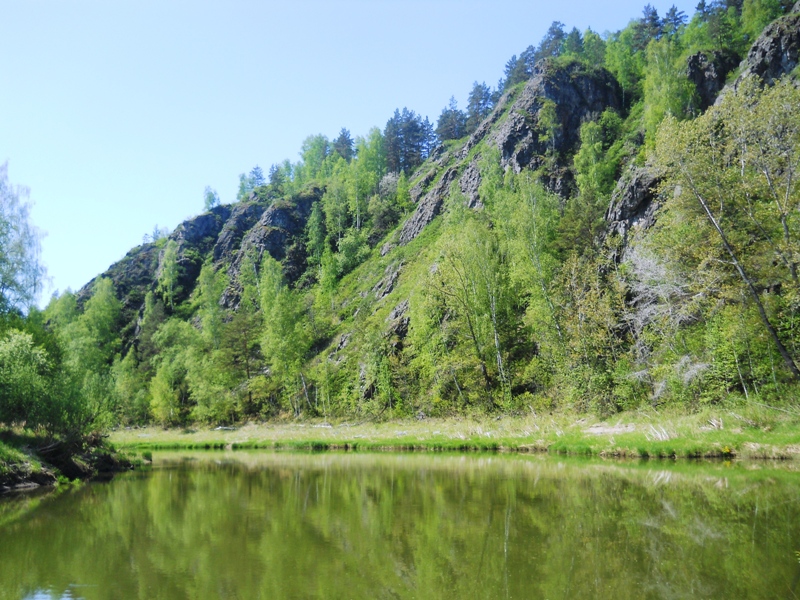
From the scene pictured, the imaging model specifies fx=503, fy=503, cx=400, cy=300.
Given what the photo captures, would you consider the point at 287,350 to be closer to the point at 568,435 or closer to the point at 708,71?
the point at 568,435

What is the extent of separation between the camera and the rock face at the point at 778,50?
5384cm

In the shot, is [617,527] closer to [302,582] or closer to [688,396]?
[302,582]

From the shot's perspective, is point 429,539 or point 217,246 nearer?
point 429,539

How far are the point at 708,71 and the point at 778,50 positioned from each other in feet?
55.9

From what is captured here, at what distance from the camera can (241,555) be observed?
944 centimetres

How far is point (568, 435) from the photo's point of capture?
2906 cm

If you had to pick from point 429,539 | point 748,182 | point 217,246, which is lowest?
point 429,539

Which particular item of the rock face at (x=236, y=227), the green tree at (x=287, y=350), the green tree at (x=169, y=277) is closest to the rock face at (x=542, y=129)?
→ the green tree at (x=287, y=350)

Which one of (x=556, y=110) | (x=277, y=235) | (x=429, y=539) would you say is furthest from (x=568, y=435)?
(x=277, y=235)

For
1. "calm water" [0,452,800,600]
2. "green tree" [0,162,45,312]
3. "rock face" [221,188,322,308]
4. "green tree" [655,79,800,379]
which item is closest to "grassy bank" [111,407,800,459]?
"calm water" [0,452,800,600]

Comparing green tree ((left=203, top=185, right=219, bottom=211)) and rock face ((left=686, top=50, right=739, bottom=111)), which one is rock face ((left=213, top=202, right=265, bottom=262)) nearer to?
green tree ((left=203, top=185, right=219, bottom=211))

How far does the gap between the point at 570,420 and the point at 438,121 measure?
113 m

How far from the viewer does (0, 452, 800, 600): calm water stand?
7.50 metres

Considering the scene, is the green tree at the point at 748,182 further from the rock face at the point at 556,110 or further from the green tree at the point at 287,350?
the rock face at the point at 556,110
